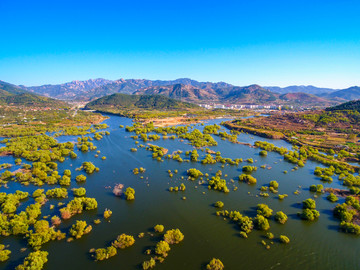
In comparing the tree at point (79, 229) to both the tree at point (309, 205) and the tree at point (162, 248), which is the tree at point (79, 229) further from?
the tree at point (309, 205)

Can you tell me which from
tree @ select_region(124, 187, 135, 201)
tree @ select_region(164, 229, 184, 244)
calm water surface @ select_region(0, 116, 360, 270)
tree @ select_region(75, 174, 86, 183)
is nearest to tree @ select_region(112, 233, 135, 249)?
calm water surface @ select_region(0, 116, 360, 270)

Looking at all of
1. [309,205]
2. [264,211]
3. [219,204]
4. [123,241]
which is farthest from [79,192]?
[309,205]

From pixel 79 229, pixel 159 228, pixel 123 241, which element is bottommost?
pixel 159 228

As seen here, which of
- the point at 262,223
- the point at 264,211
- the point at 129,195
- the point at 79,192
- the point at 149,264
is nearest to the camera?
the point at 149,264

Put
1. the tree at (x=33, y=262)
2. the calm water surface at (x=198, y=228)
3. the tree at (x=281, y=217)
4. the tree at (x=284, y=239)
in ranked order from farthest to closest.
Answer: the tree at (x=281, y=217), the tree at (x=284, y=239), the calm water surface at (x=198, y=228), the tree at (x=33, y=262)

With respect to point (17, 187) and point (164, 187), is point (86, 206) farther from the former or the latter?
point (17, 187)

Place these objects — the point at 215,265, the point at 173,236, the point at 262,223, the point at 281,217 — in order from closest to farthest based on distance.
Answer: the point at 215,265 < the point at 173,236 < the point at 262,223 < the point at 281,217

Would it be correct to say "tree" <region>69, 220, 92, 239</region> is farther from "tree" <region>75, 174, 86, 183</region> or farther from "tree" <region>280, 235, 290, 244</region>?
"tree" <region>280, 235, 290, 244</region>

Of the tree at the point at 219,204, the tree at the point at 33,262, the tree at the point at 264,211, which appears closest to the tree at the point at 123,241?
the tree at the point at 33,262

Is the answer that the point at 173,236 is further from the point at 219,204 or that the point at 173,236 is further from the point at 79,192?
the point at 79,192
